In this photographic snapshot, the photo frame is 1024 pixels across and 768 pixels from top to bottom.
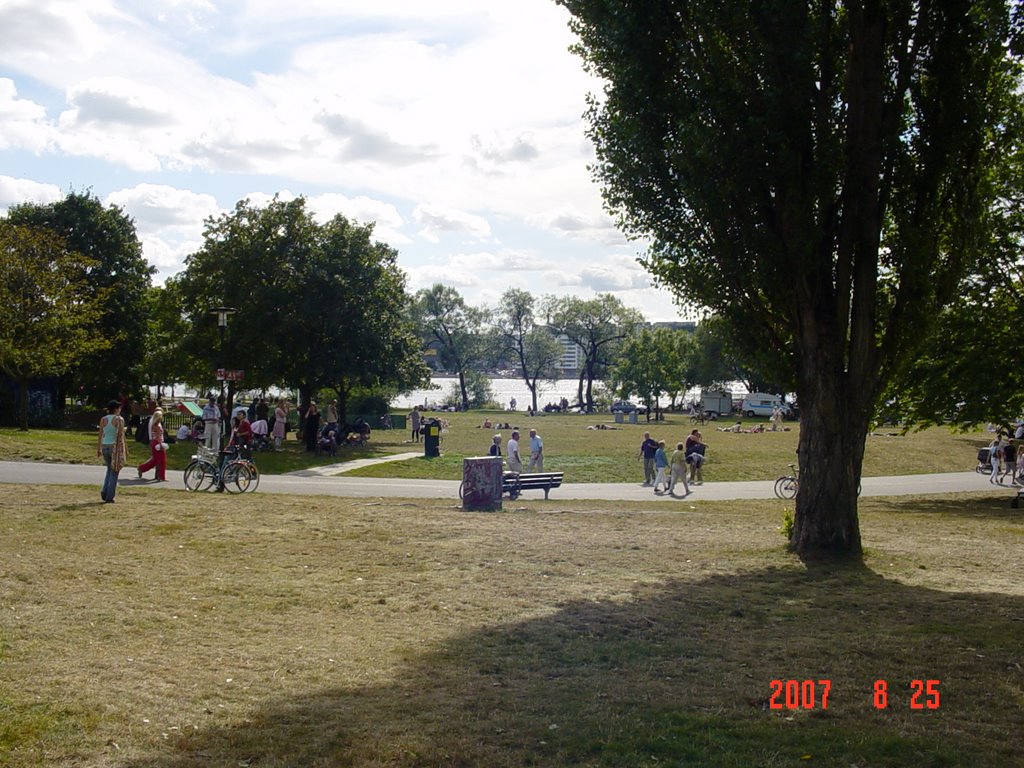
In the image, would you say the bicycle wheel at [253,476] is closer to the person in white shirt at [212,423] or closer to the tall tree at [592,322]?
the person in white shirt at [212,423]

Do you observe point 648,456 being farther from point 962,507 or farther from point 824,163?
point 824,163

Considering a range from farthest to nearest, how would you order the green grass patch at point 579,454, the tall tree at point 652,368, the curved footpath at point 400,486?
the tall tree at point 652,368 → the green grass patch at point 579,454 → the curved footpath at point 400,486

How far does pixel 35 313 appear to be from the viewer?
122ft

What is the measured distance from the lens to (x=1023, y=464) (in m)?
29.6

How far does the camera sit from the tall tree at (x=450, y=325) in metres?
119

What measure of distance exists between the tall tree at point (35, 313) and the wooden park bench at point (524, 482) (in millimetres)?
22228

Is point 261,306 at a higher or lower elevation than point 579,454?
higher

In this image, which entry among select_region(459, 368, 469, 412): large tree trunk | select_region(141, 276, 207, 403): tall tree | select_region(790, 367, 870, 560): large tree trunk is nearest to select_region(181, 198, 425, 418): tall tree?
select_region(141, 276, 207, 403): tall tree

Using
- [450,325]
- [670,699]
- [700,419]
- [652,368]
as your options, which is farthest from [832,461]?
[450,325]

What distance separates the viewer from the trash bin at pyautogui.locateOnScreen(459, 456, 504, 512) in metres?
18.8

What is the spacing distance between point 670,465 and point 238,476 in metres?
11.8

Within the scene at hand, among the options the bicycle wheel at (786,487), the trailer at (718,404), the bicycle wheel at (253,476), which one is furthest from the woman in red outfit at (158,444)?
the trailer at (718,404)

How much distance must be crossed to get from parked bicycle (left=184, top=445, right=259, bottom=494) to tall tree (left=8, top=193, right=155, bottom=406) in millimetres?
29425

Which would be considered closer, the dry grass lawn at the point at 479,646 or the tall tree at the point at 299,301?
the dry grass lawn at the point at 479,646
